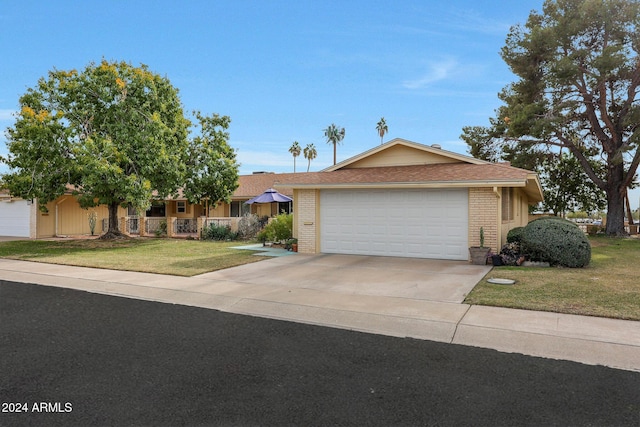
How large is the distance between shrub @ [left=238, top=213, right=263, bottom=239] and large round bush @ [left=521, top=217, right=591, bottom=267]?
48.0 ft

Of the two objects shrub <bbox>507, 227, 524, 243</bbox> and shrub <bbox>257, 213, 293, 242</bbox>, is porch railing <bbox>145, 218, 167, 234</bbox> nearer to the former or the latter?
shrub <bbox>257, 213, 293, 242</bbox>

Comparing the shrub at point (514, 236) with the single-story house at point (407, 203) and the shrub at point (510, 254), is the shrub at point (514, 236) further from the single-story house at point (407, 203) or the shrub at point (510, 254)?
the single-story house at point (407, 203)

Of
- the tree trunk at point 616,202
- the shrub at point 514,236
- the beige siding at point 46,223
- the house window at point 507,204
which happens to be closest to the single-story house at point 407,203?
the house window at point 507,204

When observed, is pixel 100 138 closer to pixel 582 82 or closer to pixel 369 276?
pixel 369 276

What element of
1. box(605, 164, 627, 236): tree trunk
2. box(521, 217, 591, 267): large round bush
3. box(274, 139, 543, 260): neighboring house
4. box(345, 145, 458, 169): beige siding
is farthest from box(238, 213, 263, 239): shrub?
box(605, 164, 627, 236): tree trunk

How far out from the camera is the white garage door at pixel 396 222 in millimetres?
13266

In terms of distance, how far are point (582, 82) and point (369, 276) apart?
2617cm

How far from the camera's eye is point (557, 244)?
1169 centimetres

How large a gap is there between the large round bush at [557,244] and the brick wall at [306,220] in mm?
7176

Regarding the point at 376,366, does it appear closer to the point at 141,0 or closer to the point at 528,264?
the point at 528,264

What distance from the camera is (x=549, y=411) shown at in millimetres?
3500

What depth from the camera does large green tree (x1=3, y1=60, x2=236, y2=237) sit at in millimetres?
17922

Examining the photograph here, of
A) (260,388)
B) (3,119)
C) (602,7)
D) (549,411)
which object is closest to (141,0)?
(3,119)

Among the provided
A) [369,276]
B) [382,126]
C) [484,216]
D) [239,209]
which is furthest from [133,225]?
[382,126]
